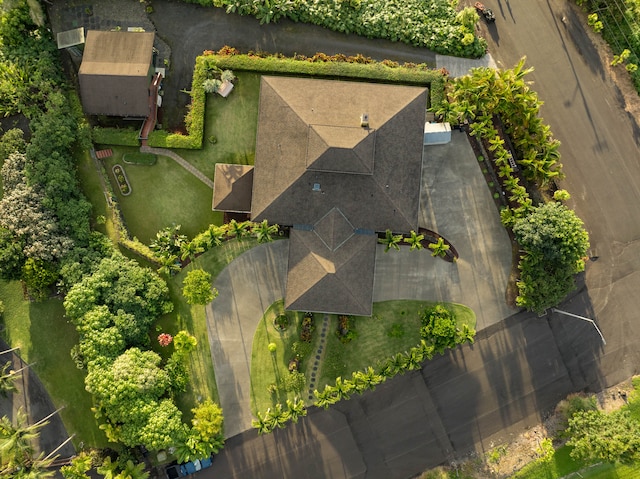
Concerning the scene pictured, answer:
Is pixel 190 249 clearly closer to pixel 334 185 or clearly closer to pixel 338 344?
pixel 334 185

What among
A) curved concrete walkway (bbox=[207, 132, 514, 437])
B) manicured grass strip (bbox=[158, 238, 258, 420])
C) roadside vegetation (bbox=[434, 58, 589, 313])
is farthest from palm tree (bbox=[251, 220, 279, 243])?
roadside vegetation (bbox=[434, 58, 589, 313])

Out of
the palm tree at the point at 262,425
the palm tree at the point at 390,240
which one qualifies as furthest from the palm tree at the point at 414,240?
the palm tree at the point at 262,425

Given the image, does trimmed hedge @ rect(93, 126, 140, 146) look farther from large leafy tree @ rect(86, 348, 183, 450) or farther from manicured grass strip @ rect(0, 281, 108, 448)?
large leafy tree @ rect(86, 348, 183, 450)

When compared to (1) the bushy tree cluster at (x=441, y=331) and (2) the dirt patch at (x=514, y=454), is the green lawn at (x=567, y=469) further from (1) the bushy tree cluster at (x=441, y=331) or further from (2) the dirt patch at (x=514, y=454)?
(1) the bushy tree cluster at (x=441, y=331)

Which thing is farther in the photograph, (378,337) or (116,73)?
(378,337)

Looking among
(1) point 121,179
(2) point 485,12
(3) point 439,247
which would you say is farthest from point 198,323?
(2) point 485,12

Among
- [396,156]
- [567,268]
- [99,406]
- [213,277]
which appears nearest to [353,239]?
[396,156]

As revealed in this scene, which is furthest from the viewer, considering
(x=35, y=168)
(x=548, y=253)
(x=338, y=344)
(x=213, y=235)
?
(x=338, y=344)

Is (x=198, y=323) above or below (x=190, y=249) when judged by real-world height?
below
